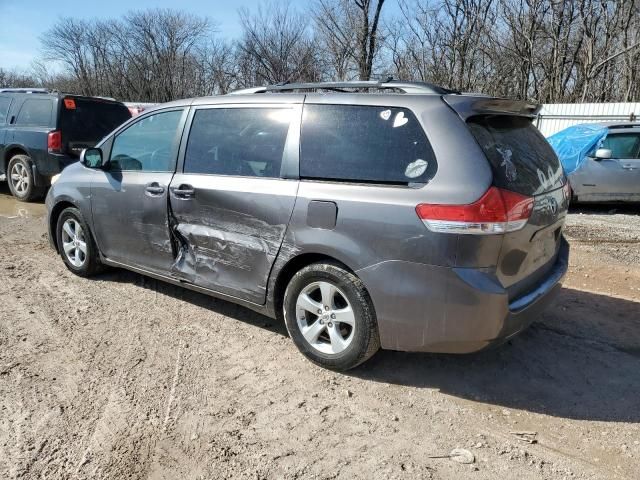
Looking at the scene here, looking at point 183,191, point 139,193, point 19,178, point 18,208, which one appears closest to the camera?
point 183,191

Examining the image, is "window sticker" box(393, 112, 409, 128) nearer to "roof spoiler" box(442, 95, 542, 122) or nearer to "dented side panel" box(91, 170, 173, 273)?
"roof spoiler" box(442, 95, 542, 122)

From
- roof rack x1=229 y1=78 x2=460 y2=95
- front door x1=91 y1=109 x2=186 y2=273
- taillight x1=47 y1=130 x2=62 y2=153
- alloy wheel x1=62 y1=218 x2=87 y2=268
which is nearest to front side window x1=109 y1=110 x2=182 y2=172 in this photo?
front door x1=91 y1=109 x2=186 y2=273

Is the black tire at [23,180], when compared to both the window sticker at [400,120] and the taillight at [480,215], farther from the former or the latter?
the taillight at [480,215]

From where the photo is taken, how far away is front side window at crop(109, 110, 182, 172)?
161 inches

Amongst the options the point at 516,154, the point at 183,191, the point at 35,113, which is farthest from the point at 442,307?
the point at 35,113

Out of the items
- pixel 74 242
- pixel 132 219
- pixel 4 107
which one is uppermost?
pixel 4 107

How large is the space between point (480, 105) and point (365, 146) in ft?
2.32

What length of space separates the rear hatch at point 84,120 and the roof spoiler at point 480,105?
24.1 feet

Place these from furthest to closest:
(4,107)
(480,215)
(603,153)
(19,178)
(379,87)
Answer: (4,107) → (19,178) → (603,153) → (379,87) → (480,215)

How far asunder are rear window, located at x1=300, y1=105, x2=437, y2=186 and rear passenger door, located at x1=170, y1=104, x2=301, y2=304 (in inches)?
5.6

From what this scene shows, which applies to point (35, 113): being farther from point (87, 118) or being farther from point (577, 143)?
point (577, 143)

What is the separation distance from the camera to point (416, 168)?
2877 mm

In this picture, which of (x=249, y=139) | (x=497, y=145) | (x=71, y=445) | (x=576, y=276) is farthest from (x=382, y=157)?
(x=576, y=276)

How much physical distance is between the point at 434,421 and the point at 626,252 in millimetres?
4942
